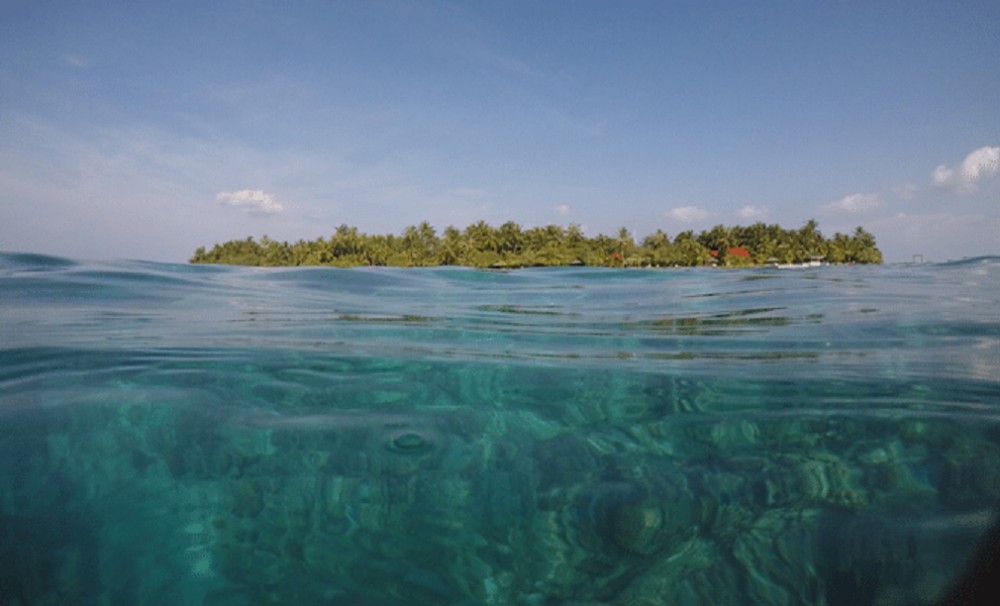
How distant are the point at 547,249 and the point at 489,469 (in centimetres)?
6096

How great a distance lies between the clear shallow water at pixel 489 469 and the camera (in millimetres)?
2293

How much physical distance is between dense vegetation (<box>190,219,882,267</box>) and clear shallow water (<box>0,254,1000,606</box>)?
50.7 meters

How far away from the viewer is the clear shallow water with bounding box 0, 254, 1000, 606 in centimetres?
229

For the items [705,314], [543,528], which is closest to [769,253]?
[705,314]

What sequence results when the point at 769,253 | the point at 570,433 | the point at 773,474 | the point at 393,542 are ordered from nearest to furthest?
1. the point at 393,542
2. the point at 773,474
3. the point at 570,433
4. the point at 769,253

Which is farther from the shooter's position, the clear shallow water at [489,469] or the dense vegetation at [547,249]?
the dense vegetation at [547,249]

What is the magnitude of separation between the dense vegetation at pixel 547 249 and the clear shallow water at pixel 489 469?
5073 cm

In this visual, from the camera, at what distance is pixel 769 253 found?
75250mm

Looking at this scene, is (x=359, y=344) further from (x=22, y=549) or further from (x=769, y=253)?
(x=769, y=253)

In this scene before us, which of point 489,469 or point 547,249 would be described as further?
point 547,249

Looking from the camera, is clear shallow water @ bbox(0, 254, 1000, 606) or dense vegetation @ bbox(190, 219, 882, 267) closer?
clear shallow water @ bbox(0, 254, 1000, 606)

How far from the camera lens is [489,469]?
2717 mm

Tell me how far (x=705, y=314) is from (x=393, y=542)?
514 cm

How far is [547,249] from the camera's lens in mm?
63031
